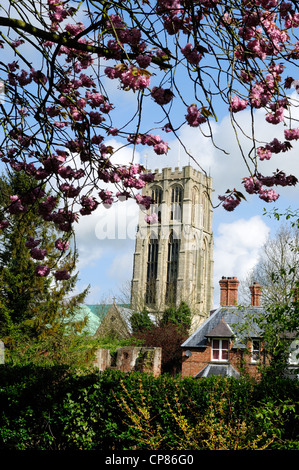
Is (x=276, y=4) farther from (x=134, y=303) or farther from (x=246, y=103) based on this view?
(x=134, y=303)

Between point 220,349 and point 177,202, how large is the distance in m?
48.9

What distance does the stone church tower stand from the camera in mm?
67812

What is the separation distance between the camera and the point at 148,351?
2456 cm

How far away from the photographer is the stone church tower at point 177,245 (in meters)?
67.8

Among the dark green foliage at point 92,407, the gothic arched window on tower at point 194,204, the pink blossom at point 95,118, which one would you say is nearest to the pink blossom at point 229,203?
the pink blossom at point 95,118

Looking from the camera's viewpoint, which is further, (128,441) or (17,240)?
(17,240)

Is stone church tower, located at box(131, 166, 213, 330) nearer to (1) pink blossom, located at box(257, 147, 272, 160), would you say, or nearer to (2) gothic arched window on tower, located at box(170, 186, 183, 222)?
(2) gothic arched window on tower, located at box(170, 186, 183, 222)

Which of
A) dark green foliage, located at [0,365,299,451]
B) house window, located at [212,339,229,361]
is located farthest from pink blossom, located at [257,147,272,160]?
house window, located at [212,339,229,361]

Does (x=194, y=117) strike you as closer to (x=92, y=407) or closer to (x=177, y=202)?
(x=92, y=407)

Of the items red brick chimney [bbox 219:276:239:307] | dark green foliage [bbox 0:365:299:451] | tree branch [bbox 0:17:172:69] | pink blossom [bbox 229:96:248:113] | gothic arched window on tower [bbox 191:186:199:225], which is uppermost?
gothic arched window on tower [bbox 191:186:199:225]

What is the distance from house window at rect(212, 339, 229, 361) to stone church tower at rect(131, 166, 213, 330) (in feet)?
→ 136

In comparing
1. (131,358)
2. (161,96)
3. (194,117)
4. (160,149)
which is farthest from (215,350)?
(161,96)

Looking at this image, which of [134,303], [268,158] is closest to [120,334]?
[134,303]

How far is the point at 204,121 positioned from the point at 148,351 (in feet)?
69.7
